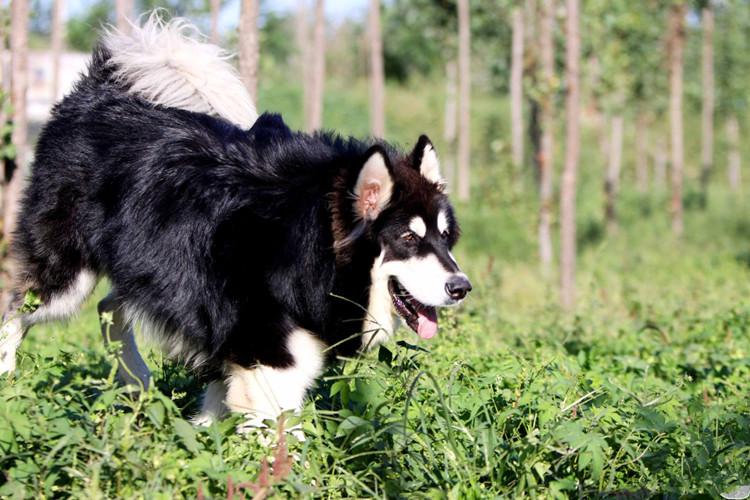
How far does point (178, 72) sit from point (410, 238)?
Answer: 6.08 ft

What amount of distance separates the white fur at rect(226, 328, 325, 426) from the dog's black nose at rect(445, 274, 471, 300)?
688 mm

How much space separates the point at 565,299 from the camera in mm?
11555

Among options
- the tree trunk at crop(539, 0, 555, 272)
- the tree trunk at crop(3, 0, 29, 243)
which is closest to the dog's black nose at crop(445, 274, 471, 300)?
the tree trunk at crop(3, 0, 29, 243)

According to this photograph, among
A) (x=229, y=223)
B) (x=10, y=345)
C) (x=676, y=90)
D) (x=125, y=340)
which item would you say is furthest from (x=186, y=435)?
(x=676, y=90)

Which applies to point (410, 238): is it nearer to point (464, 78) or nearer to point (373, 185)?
point (373, 185)

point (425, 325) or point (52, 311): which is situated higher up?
point (425, 325)

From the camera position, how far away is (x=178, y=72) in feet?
16.9

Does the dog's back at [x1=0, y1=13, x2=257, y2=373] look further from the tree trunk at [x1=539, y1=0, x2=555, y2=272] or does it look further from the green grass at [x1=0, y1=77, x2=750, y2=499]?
the tree trunk at [x1=539, y1=0, x2=555, y2=272]

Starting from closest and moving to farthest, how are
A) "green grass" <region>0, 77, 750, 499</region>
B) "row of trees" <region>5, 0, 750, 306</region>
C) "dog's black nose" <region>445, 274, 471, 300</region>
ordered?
"green grass" <region>0, 77, 750, 499</region>
"dog's black nose" <region>445, 274, 471, 300</region>
"row of trees" <region>5, 0, 750, 306</region>

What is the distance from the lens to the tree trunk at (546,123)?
14273mm

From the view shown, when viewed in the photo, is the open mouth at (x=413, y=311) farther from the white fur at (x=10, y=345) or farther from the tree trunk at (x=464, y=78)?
the tree trunk at (x=464, y=78)

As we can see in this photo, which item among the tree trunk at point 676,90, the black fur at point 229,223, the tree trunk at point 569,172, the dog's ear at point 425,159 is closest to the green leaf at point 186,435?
the black fur at point 229,223

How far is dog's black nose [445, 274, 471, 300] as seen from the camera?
4.06 m

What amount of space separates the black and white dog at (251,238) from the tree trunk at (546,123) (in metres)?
9.74
